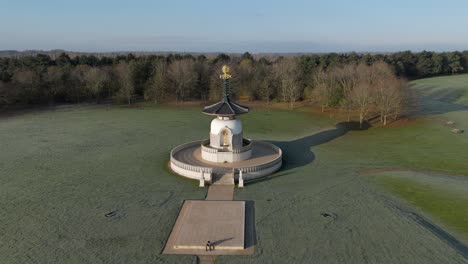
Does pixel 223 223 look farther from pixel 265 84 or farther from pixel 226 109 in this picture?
pixel 265 84

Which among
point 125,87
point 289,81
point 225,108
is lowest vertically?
point 125,87

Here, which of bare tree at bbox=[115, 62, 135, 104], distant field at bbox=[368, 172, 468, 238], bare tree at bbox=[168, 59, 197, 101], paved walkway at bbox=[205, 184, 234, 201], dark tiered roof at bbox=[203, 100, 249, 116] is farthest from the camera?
bare tree at bbox=[168, 59, 197, 101]

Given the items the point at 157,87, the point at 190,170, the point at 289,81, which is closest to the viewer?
the point at 190,170

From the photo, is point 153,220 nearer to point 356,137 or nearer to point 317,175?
point 317,175

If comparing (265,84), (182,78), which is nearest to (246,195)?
(265,84)

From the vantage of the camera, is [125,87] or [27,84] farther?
[125,87]

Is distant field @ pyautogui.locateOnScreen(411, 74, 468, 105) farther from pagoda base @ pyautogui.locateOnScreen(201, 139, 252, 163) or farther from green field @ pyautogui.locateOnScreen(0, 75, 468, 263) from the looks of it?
pagoda base @ pyautogui.locateOnScreen(201, 139, 252, 163)

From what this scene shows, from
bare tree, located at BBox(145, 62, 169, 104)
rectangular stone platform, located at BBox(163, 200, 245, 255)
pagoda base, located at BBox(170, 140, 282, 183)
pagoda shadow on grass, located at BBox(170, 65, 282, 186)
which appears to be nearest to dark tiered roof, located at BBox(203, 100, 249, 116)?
pagoda shadow on grass, located at BBox(170, 65, 282, 186)
